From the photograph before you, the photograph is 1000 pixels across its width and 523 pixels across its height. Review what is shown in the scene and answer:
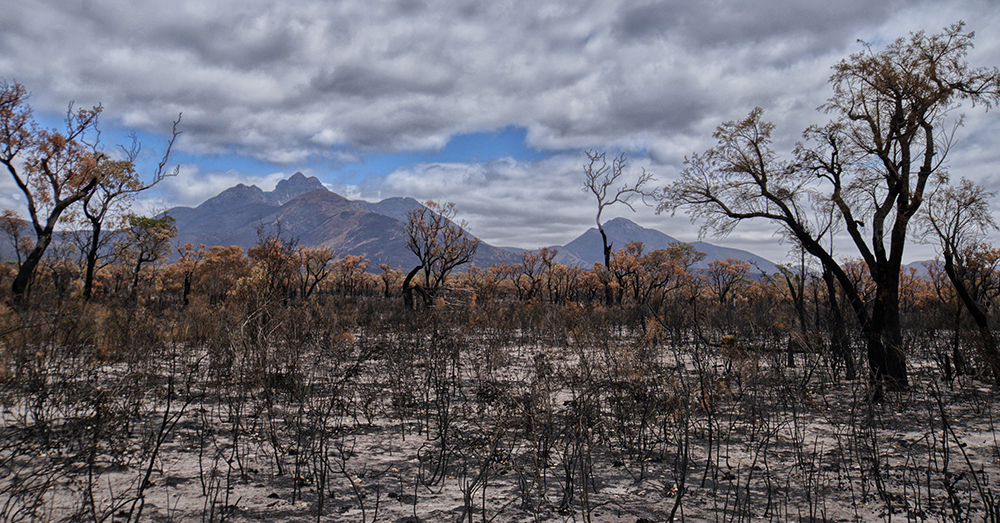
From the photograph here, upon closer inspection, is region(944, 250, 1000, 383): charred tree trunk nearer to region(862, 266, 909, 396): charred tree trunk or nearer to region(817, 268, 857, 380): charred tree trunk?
region(862, 266, 909, 396): charred tree trunk

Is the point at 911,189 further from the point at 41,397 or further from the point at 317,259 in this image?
the point at 317,259

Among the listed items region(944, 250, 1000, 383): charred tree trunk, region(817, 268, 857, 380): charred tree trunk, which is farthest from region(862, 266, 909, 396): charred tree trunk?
region(944, 250, 1000, 383): charred tree trunk

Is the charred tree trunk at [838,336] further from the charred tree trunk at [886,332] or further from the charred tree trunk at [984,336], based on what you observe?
the charred tree trunk at [984,336]

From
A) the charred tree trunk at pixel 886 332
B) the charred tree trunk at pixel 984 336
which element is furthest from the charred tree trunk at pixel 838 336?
the charred tree trunk at pixel 984 336

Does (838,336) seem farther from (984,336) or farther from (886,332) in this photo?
(984,336)

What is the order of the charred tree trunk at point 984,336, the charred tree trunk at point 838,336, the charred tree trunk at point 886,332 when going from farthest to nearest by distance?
the charred tree trunk at point 838,336
the charred tree trunk at point 886,332
the charred tree trunk at point 984,336

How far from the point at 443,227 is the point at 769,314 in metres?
17.9

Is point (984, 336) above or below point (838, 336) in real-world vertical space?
above

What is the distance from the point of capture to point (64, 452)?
434 centimetres

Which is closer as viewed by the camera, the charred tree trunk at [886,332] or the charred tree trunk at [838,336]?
the charred tree trunk at [886,332]

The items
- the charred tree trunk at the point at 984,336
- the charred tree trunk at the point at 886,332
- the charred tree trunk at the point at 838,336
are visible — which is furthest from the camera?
the charred tree trunk at the point at 838,336

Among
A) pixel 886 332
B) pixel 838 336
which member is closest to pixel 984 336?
pixel 886 332

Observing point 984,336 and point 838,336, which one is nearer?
point 984,336

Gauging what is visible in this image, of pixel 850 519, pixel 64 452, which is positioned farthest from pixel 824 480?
pixel 64 452
